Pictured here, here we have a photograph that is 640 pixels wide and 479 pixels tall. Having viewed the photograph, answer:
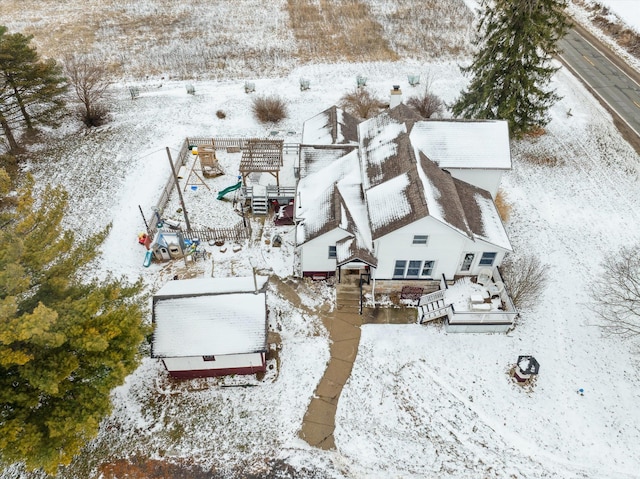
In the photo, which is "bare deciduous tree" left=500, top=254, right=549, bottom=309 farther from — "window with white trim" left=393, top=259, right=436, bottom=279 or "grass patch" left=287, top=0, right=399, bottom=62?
"grass patch" left=287, top=0, right=399, bottom=62

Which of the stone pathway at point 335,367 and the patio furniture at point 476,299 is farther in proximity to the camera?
the patio furniture at point 476,299

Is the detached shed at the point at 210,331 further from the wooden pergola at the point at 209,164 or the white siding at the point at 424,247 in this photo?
Result: the wooden pergola at the point at 209,164

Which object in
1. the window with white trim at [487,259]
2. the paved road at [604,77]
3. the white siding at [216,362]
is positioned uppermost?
the paved road at [604,77]

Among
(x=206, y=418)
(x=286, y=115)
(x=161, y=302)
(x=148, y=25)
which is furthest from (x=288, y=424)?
(x=148, y=25)

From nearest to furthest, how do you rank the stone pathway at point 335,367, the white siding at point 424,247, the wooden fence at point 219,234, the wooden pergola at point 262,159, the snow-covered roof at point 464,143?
1. the stone pathway at point 335,367
2. the white siding at point 424,247
3. the snow-covered roof at point 464,143
4. the wooden fence at point 219,234
5. the wooden pergola at point 262,159

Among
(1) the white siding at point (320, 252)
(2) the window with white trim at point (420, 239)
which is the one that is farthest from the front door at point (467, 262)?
(1) the white siding at point (320, 252)

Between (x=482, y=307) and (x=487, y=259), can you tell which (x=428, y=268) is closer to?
(x=487, y=259)

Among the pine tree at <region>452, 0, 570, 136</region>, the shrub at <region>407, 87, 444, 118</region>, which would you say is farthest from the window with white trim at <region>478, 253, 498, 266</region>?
the shrub at <region>407, 87, 444, 118</region>
